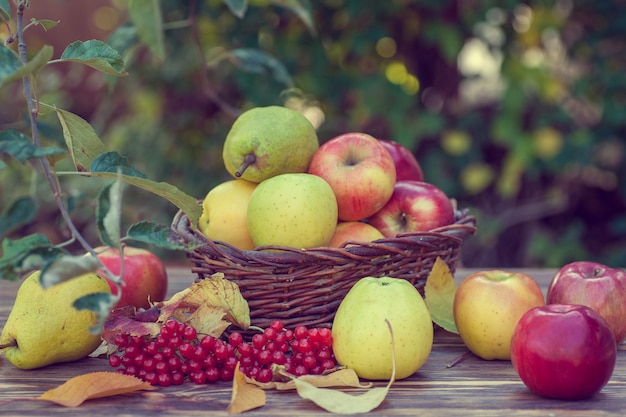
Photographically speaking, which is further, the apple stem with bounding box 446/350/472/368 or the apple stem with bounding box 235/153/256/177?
the apple stem with bounding box 235/153/256/177

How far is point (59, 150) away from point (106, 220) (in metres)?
0.09

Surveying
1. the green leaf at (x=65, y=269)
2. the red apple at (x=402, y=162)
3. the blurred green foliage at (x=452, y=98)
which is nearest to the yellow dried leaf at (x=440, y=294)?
the red apple at (x=402, y=162)

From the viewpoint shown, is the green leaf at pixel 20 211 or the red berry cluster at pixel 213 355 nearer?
the red berry cluster at pixel 213 355

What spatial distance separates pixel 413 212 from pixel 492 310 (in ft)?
0.79

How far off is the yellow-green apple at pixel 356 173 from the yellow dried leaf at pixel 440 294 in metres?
0.14

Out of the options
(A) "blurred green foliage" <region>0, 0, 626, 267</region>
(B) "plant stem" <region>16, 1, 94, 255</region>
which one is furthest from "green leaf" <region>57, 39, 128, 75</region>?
(A) "blurred green foliage" <region>0, 0, 626, 267</region>

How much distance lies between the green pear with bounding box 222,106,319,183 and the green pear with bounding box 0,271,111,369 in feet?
1.07

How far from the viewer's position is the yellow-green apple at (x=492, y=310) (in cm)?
101

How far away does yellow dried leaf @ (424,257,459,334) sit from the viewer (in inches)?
43.7

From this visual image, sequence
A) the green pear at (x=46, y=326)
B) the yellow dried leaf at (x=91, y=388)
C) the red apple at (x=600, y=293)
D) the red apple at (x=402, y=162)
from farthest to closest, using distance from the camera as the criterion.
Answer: the red apple at (x=402, y=162) < the red apple at (x=600, y=293) < the green pear at (x=46, y=326) < the yellow dried leaf at (x=91, y=388)

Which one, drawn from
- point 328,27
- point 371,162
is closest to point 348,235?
point 371,162

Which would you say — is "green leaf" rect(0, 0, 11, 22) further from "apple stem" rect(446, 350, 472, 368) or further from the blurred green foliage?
the blurred green foliage

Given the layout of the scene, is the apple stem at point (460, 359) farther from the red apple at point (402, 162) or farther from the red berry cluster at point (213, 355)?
the red apple at point (402, 162)

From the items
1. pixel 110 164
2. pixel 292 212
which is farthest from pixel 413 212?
pixel 110 164
